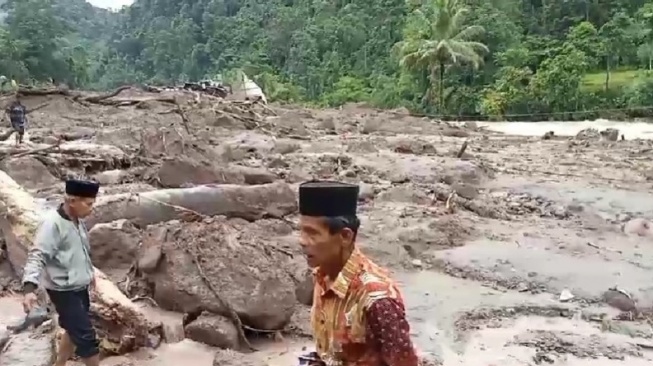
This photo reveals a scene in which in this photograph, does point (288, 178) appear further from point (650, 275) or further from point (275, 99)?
point (275, 99)

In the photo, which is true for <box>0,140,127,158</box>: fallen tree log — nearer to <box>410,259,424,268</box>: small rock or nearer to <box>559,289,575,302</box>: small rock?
<box>410,259,424,268</box>: small rock

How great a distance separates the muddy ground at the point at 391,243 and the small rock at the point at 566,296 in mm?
43

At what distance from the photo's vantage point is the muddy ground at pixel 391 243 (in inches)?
265

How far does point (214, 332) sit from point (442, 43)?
31.6 metres

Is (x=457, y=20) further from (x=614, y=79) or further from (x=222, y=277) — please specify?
(x=222, y=277)

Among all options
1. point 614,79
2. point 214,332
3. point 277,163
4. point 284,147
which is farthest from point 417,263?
point 614,79

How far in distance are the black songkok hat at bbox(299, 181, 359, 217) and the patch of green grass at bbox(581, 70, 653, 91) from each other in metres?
35.1

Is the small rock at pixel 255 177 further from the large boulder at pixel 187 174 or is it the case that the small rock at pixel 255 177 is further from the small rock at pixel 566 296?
the small rock at pixel 566 296

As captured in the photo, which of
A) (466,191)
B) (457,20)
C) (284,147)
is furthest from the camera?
(457,20)

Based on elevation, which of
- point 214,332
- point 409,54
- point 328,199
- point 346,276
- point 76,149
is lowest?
point 214,332

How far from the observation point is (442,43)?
A: 120ft

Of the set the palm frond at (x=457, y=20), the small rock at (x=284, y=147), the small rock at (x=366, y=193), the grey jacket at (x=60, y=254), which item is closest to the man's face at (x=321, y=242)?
the grey jacket at (x=60, y=254)

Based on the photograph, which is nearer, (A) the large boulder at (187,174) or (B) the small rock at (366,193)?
(A) the large boulder at (187,174)

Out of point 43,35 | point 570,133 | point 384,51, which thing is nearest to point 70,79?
point 43,35
